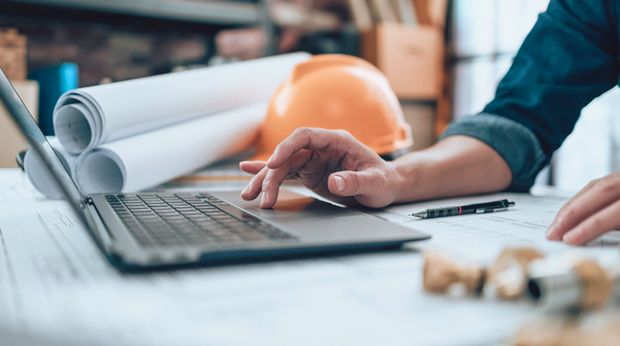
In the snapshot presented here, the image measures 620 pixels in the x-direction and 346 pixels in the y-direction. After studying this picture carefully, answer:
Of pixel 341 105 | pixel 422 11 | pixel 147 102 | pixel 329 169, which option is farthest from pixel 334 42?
pixel 329 169

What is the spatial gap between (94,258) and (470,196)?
23.0 inches

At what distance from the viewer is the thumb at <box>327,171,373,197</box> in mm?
514

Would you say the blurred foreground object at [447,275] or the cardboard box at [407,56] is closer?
the blurred foreground object at [447,275]

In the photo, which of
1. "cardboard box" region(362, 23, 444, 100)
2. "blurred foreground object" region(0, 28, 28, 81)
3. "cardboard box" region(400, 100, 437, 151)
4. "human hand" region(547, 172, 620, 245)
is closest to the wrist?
"human hand" region(547, 172, 620, 245)

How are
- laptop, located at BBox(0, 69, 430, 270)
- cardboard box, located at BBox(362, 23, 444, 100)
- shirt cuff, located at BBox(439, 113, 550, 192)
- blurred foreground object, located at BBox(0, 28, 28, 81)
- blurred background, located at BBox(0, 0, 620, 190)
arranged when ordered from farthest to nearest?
cardboard box, located at BBox(362, 23, 444, 100)
blurred background, located at BBox(0, 0, 620, 190)
blurred foreground object, located at BBox(0, 28, 28, 81)
shirt cuff, located at BBox(439, 113, 550, 192)
laptop, located at BBox(0, 69, 430, 270)

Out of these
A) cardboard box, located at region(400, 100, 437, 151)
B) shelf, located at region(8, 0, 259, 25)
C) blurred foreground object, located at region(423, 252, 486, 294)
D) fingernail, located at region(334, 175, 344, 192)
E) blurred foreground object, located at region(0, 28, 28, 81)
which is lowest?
cardboard box, located at region(400, 100, 437, 151)

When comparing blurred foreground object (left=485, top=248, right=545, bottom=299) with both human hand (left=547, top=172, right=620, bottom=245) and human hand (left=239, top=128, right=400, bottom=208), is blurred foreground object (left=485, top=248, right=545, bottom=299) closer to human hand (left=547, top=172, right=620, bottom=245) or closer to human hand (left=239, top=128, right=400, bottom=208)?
human hand (left=547, top=172, right=620, bottom=245)

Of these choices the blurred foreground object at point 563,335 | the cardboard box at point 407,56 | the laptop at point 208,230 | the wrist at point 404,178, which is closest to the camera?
the blurred foreground object at point 563,335

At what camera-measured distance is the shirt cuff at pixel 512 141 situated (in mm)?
751

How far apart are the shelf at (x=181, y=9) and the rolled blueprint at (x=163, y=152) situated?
128 centimetres

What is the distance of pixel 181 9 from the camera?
213cm

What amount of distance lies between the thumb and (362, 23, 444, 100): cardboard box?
213 cm

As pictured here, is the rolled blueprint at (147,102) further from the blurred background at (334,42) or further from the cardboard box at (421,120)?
the cardboard box at (421,120)

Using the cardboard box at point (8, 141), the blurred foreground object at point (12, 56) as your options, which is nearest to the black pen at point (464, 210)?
the cardboard box at point (8, 141)
